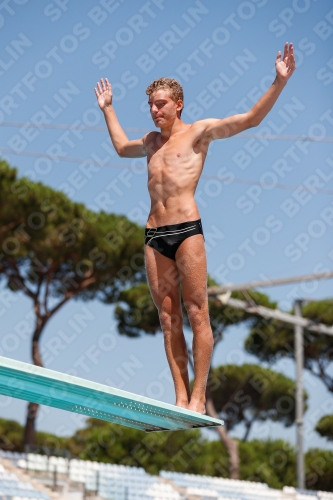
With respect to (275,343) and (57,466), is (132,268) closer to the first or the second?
(275,343)

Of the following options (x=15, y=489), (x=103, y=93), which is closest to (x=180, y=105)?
(x=103, y=93)

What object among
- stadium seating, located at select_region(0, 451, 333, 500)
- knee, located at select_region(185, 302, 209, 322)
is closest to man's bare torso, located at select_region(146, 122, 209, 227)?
knee, located at select_region(185, 302, 209, 322)

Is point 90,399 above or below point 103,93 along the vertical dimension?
below

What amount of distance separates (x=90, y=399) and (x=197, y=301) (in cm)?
86

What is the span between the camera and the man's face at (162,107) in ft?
14.2

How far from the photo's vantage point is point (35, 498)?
1104 centimetres

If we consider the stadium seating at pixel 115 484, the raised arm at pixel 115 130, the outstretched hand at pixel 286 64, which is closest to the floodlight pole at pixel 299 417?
the stadium seating at pixel 115 484

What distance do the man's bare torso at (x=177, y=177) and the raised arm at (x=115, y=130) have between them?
0.19 metres

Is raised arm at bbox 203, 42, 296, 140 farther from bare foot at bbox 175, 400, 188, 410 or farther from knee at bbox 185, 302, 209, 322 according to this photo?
bare foot at bbox 175, 400, 188, 410

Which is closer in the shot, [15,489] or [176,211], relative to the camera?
[176,211]

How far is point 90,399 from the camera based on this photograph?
3785mm

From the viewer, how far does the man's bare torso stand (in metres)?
4.23

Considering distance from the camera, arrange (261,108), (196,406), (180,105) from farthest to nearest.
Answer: (180,105) < (196,406) < (261,108)

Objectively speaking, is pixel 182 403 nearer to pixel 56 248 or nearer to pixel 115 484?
pixel 115 484
